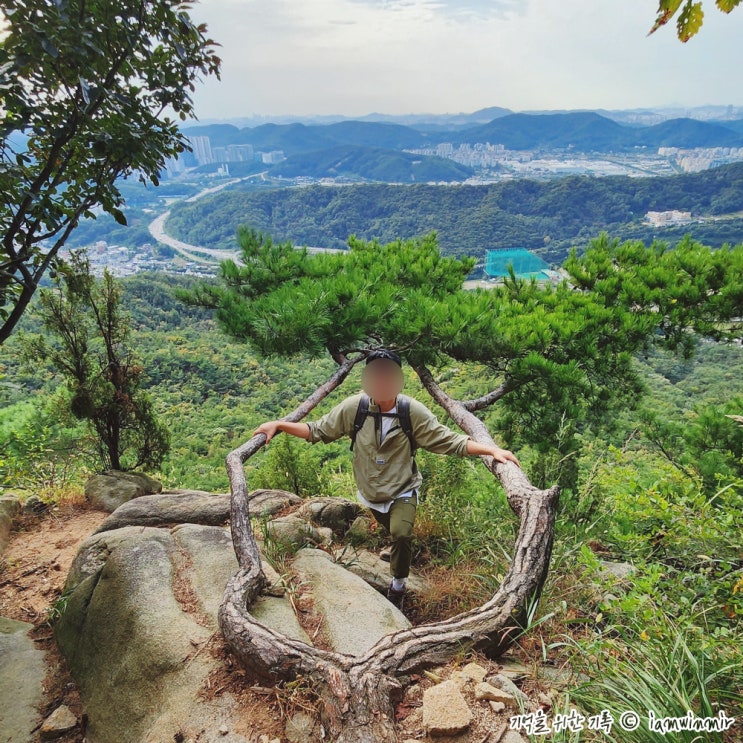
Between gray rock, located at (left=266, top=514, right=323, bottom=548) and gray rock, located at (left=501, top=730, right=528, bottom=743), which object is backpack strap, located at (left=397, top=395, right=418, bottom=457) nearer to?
gray rock, located at (left=266, top=514, right=323, bottom=548)

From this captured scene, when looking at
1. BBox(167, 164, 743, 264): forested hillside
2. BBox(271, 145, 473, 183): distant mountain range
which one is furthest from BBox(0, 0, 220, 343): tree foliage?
BBox(271, 145, 473, 183): distant mountain range

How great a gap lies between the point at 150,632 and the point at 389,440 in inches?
62.6

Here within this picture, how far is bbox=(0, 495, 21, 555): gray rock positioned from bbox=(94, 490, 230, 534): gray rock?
3.44ft

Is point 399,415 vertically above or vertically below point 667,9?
below

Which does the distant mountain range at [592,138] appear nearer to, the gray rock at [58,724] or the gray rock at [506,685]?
the gray rock at [58,724]

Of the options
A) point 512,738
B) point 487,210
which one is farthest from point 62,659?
point 487,210

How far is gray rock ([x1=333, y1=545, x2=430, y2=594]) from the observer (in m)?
3.38

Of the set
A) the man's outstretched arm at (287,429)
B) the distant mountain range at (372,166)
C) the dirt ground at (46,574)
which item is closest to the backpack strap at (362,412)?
the man's outstretched arm at (287,429)

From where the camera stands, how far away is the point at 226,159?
17262cm

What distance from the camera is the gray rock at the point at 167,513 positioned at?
13.7 feet

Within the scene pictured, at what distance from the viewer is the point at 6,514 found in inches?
183

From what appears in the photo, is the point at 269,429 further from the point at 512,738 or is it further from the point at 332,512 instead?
the point at 512,738

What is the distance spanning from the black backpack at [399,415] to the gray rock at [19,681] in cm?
215

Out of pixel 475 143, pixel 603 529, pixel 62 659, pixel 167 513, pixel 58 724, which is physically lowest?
pixel 603 529
